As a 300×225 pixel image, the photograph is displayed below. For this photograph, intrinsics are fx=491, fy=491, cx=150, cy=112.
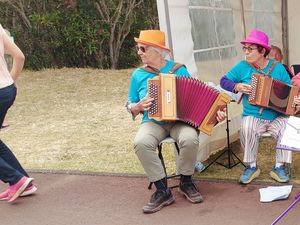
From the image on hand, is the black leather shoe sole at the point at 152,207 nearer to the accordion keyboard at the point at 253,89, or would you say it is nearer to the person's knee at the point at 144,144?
the person's knee at the point at 144,144

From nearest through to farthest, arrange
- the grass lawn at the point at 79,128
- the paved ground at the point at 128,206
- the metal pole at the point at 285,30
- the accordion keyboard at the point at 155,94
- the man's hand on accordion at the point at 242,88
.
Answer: the paved ground at the point at 128,206, the accordion keyboard at the point at 155,94, the man's hand on accordion at the point at 242,88, the grass lawn at the point at 79,128, the metal pole at the point at 285,30

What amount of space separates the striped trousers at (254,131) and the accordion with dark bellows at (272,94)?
154mm

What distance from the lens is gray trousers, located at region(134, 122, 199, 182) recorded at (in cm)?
408

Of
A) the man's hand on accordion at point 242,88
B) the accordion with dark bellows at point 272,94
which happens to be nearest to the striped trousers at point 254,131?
the accordion with dark bellows at point 272,94

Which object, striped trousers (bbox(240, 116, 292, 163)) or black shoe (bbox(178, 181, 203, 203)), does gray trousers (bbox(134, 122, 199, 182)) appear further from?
striped trousers (bbox(240, 116, 292, 163))

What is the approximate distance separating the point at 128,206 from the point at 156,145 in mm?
597

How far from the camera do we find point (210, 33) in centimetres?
533

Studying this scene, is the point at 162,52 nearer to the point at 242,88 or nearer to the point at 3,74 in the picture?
the point at 242,88

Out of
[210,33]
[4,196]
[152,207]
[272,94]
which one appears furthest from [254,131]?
[4,196]

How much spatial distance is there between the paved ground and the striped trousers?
1.04 ft

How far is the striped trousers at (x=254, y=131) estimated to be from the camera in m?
4.50

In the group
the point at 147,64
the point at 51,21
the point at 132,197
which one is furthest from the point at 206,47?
the point at 51,21

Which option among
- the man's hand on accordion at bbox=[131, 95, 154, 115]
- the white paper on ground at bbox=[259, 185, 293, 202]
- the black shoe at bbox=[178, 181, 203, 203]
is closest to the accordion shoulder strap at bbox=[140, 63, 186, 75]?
the man's hand on accordion at bbox=[131, 95, 154, 115]

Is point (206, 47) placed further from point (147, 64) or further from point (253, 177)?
point (253, 177)
